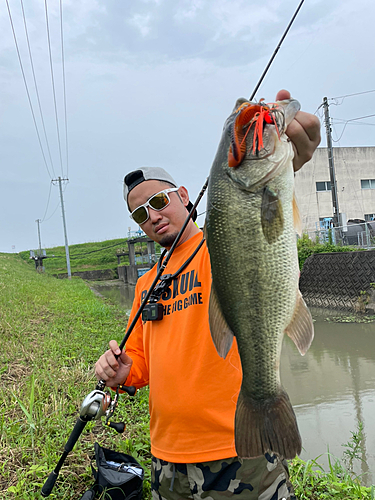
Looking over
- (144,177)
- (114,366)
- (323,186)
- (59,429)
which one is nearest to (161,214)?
(144,177)

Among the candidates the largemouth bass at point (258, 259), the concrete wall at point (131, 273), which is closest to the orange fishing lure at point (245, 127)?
the largemouth bass at point (258, 259)

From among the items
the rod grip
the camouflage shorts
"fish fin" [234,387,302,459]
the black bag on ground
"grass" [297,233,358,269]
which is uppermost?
"grass" [297,233,358,269]

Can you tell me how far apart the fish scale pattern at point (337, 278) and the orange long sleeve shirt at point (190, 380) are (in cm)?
1204

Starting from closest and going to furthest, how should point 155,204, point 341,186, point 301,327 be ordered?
point 301,327 < point 155,204 < point 341,186

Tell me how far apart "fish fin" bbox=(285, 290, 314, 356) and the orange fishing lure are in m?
0.60

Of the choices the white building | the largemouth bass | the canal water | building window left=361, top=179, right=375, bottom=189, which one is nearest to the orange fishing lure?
the largemouth bass

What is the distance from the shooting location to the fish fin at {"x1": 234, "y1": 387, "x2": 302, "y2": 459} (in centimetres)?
149

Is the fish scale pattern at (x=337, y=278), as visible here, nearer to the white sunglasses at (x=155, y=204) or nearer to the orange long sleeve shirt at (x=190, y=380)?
the white sunglasses at (x=155, y=204)

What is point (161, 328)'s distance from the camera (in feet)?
7.11

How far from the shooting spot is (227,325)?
1.62 m

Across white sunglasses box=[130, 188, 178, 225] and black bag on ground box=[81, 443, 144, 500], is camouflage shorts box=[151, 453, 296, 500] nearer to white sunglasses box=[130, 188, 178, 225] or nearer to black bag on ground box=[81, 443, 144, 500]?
black bag on ground box=[81, 443, 144, 500]

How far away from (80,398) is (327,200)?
2572 cm

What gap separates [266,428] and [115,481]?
6.01 feet

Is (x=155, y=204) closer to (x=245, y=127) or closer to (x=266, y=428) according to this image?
(x=245, y=127)
